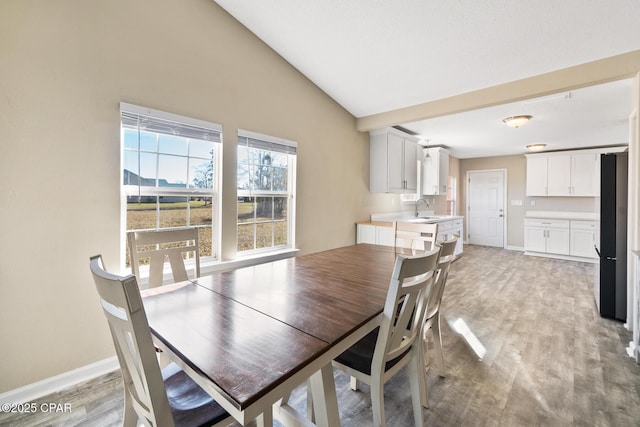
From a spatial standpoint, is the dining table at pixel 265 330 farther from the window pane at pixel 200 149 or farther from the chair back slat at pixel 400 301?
the window pane at pixel 200 149

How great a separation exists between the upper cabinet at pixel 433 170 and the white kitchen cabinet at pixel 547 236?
86.6 inches

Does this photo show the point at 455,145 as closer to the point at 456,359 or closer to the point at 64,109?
the point at 456,359

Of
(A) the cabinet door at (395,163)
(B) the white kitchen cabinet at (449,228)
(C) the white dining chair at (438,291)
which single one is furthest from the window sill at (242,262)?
(B) the white kitchen cabinet at (449,228)

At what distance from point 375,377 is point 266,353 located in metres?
0.59

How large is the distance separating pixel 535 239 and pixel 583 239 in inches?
29.7

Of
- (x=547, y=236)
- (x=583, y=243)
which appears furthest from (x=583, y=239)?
(x=547, y=236)

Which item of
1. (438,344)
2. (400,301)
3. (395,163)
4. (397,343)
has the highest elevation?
(395,163)

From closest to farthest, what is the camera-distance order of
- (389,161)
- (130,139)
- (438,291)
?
(438,291) → (130,139) → (389,161)

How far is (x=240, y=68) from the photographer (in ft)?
8.84

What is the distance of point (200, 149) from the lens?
2.51 meters

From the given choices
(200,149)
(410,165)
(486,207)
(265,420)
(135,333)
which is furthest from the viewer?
(486,207)

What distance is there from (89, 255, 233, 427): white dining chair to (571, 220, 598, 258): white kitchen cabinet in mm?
7024

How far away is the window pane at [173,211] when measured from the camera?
7.64 ft

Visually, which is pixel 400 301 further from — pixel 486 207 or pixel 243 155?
pixel 486 207
